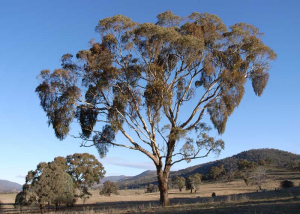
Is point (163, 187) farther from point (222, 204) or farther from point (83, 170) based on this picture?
point (83, 170)

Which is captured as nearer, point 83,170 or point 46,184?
point 46,184

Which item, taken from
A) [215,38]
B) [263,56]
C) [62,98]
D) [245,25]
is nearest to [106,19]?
[62,98]

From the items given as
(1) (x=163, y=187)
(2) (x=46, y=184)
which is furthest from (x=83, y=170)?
(1) (x=163, y=187)

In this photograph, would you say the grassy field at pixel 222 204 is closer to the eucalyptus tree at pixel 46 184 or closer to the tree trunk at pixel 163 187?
the tree trunk at pixel 163 187

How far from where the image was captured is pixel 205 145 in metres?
15.7

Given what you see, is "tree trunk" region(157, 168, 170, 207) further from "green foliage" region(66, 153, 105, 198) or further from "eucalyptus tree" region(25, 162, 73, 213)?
"green foliage" region(66, 153, 105, 198)

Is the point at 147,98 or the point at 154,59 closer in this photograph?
the point at 147,98

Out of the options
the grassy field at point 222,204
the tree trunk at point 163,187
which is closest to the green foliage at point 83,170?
the grassy field at point 222,204

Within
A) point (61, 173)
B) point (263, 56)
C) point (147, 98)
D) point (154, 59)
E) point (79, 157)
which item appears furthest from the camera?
point (79, 157)

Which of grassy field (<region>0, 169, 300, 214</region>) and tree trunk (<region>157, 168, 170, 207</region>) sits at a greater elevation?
tree trunk (<region>157, 168, 170, 207</region>)

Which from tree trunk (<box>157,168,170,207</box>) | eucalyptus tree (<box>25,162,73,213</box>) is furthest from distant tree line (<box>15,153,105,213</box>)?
tree trunk (<box>157,168,170,207</box>)

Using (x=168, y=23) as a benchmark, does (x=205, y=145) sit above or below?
below

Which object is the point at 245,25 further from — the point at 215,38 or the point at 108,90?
the point at 108,90

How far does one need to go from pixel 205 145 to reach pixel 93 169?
30849 mm
